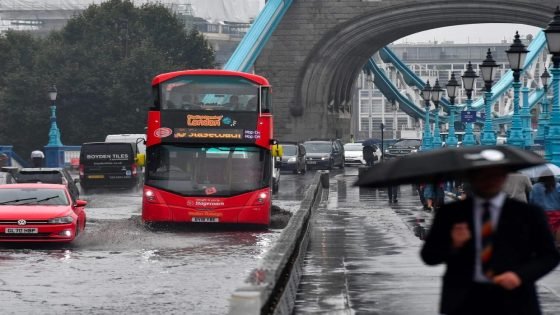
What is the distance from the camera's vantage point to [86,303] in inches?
546

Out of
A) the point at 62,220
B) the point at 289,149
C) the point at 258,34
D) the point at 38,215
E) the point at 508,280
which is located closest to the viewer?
the point at 508,280

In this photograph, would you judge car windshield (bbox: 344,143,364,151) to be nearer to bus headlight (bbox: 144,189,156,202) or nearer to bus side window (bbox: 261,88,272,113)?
bus side window (bbox: 261,88,272,113)

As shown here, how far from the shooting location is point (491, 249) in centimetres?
697

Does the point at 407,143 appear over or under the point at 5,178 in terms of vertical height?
under

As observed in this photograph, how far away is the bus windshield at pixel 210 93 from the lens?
86.0 ft

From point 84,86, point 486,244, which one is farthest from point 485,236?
point 84,86

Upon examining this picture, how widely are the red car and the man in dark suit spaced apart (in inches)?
586

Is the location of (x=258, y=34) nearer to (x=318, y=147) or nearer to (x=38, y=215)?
(x=318, y=147)

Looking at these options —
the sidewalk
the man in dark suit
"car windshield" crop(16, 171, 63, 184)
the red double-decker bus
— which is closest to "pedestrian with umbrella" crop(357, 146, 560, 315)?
the man in dark suit

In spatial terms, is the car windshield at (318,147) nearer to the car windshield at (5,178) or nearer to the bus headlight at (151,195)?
the car windshield at (5,178)

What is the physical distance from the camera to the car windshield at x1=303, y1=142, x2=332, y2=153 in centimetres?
6844

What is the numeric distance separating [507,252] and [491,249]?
0.29 feet

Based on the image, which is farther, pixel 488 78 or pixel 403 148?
pixel 403 148

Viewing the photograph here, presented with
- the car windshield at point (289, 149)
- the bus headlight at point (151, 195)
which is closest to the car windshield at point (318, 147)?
the car windshield at point (289, 149)
